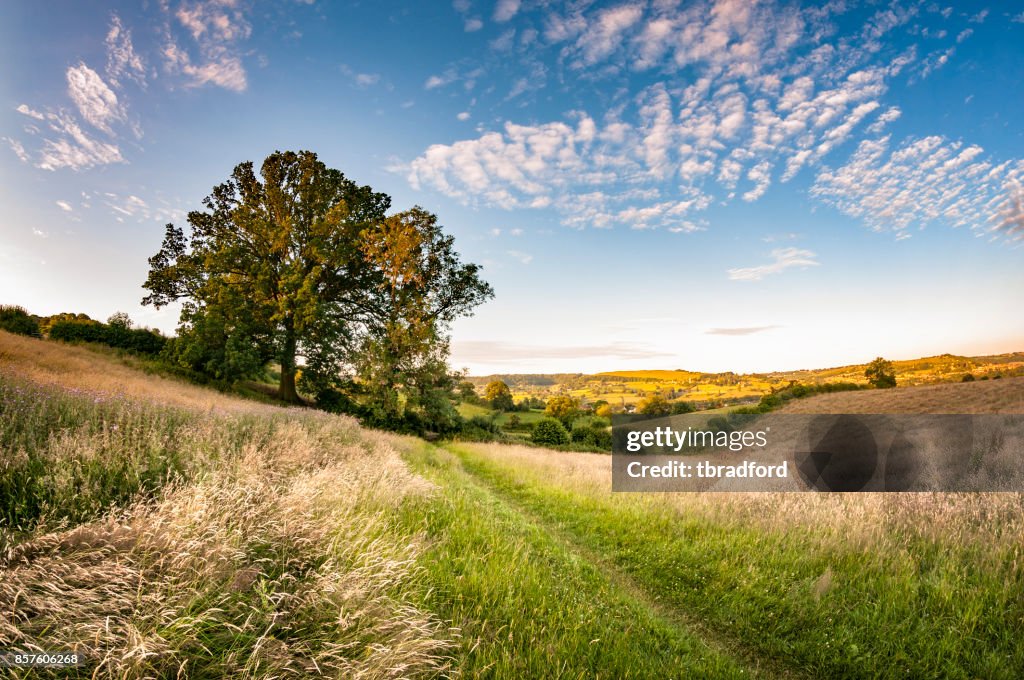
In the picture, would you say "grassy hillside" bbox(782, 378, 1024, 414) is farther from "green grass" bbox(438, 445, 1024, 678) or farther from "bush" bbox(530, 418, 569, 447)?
"bush" bbox(530, 418, 569, 447)

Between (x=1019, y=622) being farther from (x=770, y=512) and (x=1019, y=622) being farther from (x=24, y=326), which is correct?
(x=24, y=326)

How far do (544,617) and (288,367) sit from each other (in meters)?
24.0

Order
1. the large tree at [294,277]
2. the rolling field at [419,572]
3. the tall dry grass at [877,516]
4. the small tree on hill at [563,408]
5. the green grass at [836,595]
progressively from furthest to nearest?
the small tree on hill at [563,408]
the large tree at [294,277]
the tall dry grass at [877,516]
the green grass at [836,595]
the rolling field at [419,572]

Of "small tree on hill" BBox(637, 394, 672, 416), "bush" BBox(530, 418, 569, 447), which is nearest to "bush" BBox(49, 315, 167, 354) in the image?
"bush" BBox(530, 418, 569, 447)

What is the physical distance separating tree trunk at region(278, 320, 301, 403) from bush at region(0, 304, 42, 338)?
14.2m

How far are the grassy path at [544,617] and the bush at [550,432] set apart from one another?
3374cm

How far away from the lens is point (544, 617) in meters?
4.28

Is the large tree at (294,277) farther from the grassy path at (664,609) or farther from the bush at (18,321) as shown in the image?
the grassy path at (664,609)

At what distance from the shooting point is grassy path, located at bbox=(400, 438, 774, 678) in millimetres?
3689

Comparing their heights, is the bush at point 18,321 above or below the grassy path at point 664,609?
above

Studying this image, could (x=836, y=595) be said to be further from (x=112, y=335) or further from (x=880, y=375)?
(x=112, y=335)

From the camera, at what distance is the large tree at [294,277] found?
21875mm

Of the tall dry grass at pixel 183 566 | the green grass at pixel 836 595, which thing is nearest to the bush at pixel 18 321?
the tall dry grass at pixel 183 566

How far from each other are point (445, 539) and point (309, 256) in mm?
21867
